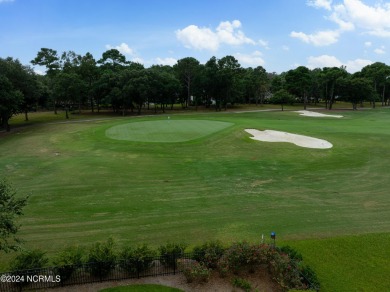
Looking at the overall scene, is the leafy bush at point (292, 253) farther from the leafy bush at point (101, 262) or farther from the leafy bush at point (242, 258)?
the leafy bush at point (101, 262)

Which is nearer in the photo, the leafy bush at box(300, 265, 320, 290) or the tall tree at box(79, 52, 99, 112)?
the leafy bush at box(300, 265, 320, 290)

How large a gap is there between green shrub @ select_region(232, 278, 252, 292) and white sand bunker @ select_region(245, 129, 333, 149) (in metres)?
24.6

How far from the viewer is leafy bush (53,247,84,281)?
10.6 metres

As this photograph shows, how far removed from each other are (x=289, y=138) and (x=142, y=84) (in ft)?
130

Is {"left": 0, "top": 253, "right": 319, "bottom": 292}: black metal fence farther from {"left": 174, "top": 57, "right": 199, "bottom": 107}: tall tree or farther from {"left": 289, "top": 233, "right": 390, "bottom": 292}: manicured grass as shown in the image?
{"left": 174, "top": 57, "right": 199, "bottom": 107}: tall tree

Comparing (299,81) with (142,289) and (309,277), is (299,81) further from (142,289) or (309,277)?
(142,289)

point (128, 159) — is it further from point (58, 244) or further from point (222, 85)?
point (222, 85)

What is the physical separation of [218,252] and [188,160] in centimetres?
1717

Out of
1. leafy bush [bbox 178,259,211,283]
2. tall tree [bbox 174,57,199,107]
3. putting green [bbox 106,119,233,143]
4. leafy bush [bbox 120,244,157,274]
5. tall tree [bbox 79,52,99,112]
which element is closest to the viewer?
leafy bush [bbox 178,259,211,283]

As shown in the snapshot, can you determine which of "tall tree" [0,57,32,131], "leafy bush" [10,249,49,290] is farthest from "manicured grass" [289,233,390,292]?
"tall tree" [0,57,32,131]

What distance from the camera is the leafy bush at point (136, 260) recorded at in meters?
11.2

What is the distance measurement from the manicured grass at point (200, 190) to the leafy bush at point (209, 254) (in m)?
2.31

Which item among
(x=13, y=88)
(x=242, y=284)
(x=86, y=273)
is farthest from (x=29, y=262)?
(x=13, y=88)

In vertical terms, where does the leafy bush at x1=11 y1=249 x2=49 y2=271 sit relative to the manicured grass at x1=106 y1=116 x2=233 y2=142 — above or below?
below
